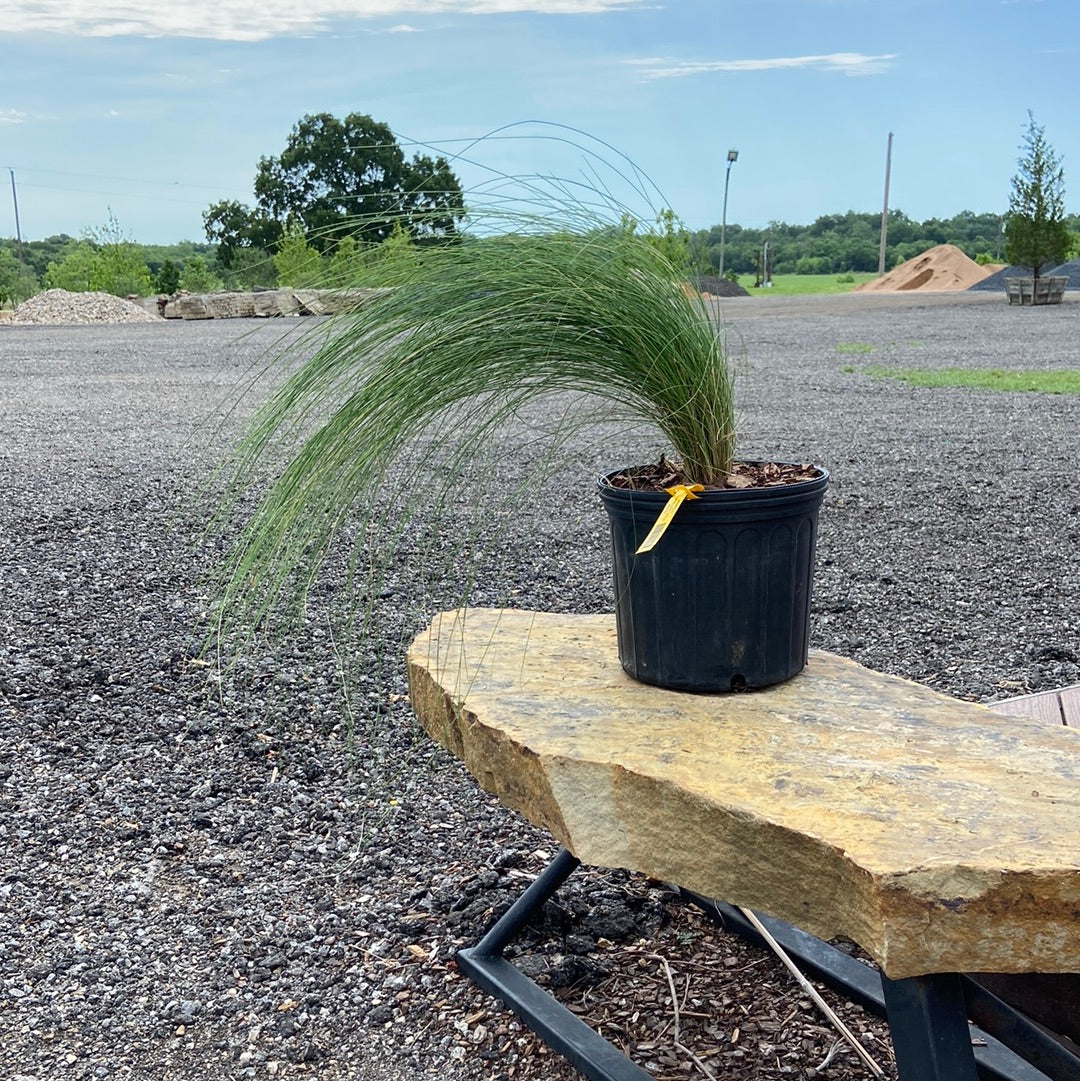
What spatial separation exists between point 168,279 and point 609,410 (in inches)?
1171

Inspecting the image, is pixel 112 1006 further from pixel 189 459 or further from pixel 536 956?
pixel 189 459

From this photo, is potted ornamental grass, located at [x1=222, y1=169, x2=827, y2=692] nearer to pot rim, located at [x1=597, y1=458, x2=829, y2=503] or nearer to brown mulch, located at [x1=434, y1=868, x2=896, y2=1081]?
pot rim, located at [x1=597, y1=458, x2=829, y2=503]

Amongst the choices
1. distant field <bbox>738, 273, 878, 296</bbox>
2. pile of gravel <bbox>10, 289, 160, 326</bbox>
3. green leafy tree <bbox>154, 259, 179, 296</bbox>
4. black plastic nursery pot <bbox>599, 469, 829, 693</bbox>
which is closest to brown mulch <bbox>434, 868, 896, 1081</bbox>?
black plastic nursery pot <bbox>599, 469, 829, 693</bbox>

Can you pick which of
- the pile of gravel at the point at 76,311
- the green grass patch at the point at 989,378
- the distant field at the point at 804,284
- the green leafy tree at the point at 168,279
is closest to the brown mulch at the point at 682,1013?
the green grass patch at the point at 989,378

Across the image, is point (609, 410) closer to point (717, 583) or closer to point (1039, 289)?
point (717, 583)

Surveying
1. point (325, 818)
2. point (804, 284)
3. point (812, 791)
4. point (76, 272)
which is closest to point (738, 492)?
point (812, 791)

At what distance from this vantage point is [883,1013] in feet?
5.73

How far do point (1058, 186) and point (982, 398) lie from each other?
14.7 m

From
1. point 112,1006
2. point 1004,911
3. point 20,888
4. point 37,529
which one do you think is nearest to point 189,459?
point 37,529

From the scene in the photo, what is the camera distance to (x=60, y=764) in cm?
263

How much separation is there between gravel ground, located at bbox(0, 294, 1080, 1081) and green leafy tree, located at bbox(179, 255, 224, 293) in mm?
24832

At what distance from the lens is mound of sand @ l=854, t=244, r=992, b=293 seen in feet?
94.2

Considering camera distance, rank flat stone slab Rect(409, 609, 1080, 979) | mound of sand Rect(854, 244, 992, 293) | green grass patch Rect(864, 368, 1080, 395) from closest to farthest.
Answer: flat stone slab Rect(409, 609, 1080, 979) → green grass patch Rect(864, 368, 1080, 395) → mound of sand Rect(854, 244, 992, 293)

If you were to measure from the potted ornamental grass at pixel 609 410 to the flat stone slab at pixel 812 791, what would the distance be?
0.42ft
